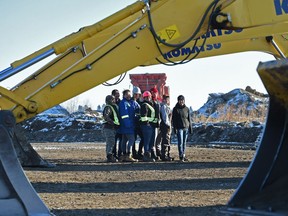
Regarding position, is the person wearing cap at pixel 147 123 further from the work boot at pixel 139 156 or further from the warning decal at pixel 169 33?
the warning decal at pixel 169 33

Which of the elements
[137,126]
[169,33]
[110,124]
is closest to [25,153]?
[110,124]

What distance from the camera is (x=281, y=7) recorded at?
32.3ft

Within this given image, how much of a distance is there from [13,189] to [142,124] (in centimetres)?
1013

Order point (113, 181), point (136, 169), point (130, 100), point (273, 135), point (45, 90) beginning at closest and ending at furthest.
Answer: point (273, 135), point (45, 90), point (113, 181), point (136, 169), point (130, 100)

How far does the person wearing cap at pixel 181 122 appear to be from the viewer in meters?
15.7

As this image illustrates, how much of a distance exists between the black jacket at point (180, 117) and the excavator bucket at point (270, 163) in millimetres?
10126

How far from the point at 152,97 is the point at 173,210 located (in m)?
9.03

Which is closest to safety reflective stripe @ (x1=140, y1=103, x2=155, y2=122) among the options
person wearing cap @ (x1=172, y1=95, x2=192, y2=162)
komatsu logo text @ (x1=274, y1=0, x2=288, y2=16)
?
person wearing cap @ (x1=172, y1=95, x2=192, y2=162)

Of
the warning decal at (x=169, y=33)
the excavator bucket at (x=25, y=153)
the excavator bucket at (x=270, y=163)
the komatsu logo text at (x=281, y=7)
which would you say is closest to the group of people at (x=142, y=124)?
the excavator bucket at (x=25, y=153)

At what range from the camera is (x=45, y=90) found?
28.4 ft

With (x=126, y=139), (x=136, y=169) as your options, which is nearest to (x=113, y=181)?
(x=136, y=169)

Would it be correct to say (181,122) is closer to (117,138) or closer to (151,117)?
(151,117)

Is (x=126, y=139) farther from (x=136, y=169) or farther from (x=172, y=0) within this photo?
(x=172, y=0)

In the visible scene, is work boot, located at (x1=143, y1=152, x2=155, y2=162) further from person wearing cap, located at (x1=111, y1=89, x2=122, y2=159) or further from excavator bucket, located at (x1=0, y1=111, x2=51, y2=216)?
excavator bucket, located at (x1=0, y1=111, x2=51, y2=216)
